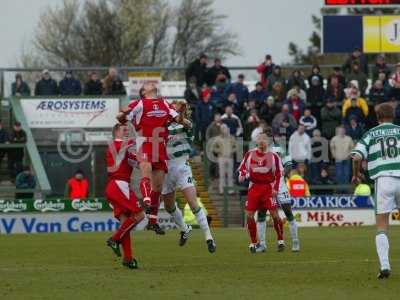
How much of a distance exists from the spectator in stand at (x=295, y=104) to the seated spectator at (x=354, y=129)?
145cm

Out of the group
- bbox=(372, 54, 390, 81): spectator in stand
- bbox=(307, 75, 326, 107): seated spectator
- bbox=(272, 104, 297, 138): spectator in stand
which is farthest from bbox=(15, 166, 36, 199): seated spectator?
bbox=(372, 54, 390, 81): spectator in stand

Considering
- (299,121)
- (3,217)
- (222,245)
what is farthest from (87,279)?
(299,121)

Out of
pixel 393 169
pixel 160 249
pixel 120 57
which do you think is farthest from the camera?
pixel 120 57

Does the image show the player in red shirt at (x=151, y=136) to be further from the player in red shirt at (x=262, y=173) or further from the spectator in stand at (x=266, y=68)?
the spectator in stand at (x=266, y=68)

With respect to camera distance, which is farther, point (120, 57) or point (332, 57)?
point (332, 57)

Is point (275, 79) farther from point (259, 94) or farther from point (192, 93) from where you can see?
point (192, 93)

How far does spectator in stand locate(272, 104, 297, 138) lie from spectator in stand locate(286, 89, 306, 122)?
22.5 inches

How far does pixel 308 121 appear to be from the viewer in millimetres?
34344

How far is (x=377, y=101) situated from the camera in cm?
3516

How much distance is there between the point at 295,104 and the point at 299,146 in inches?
57.2

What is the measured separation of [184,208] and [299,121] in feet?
15.8

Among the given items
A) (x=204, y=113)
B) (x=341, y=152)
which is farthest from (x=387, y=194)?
(x=204, y=113)

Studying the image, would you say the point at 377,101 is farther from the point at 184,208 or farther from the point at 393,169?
the point at 393,169

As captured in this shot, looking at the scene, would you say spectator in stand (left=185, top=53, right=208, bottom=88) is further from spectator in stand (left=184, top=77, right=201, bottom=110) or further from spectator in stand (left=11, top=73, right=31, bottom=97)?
spectator in stand (left=11, top=73, right=31, bottom=97)
